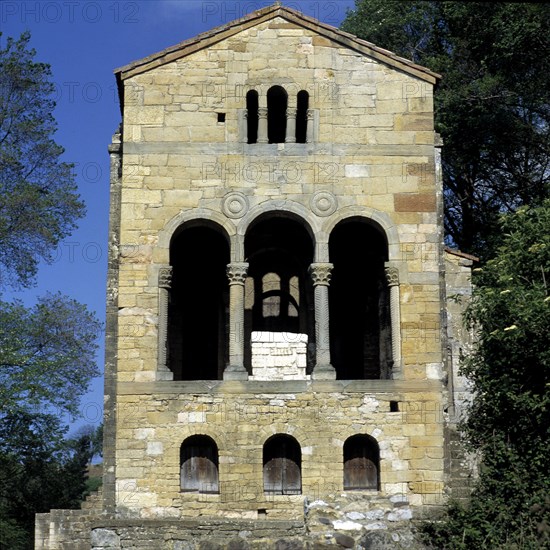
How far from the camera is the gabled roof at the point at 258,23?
21766mm

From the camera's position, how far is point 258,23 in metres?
22.1

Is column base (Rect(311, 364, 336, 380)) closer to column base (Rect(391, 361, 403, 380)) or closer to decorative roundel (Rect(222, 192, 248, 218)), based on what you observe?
column base (Rect(391, 361, 403, 380))

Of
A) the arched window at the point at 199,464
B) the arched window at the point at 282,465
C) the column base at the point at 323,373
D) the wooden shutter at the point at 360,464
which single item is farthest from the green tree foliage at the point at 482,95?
the arched window at the point at 199,464

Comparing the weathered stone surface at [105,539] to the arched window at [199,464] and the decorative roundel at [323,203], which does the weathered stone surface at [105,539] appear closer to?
the arched window at [199,464]

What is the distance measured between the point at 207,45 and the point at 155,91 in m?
1.49

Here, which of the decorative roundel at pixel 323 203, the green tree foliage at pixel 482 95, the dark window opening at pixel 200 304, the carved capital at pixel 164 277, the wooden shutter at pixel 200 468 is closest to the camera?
the wooden shutter at pixel 200 468

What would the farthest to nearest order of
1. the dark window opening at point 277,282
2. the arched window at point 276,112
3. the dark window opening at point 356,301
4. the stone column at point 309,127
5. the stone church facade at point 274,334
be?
the dark window opening at point 277,282
the dark window opening at point 356,301
the arched window at point 276,112
the stone column at point 309,127
the stone church facade at point 274,334

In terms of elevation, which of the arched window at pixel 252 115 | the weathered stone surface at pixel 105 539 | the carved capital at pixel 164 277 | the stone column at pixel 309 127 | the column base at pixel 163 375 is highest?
the arched window at pixel 252 115

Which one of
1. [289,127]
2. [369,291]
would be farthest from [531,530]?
[289,127]

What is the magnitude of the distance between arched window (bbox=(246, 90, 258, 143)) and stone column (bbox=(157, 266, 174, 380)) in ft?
12.5

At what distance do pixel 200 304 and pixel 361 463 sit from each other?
6528mm

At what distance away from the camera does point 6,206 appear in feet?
90.3

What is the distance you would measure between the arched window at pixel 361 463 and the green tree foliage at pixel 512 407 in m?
1.64

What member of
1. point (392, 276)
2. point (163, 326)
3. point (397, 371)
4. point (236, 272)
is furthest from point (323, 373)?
point (163, 326)
